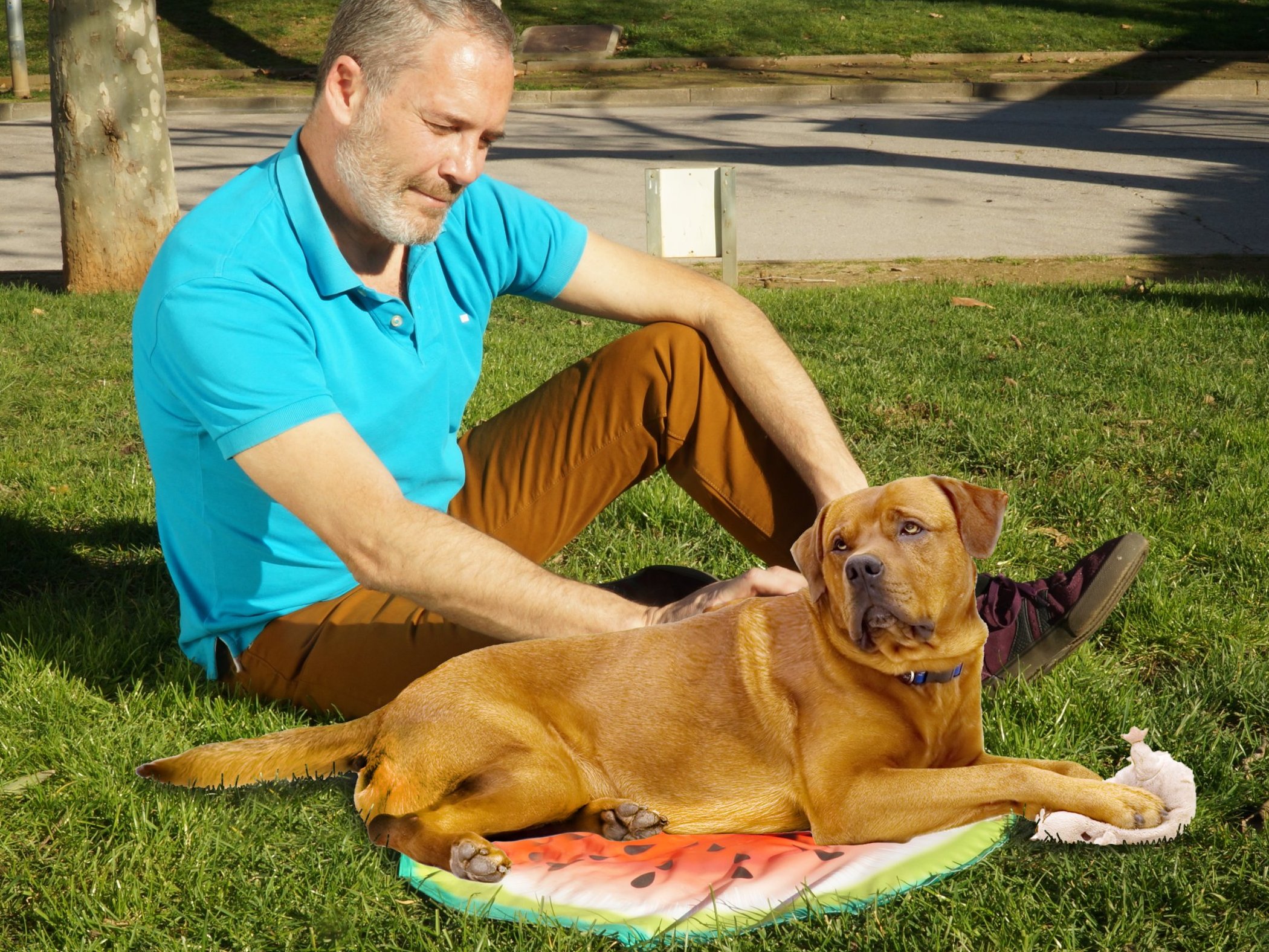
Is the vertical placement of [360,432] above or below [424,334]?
below

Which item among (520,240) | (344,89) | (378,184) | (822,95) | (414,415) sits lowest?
(414,415)

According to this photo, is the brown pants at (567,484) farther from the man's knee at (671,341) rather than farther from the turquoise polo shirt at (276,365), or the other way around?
the turquoise polo shirt at (276,365)

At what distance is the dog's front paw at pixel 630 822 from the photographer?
246 centimetres

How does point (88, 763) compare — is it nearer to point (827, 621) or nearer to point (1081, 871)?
point (827, 621)

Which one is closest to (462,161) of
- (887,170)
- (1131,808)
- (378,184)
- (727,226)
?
(378,184)

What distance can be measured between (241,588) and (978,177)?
10.8 metres

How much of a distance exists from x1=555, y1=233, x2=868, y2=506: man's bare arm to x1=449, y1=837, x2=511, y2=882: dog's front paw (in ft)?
3.73

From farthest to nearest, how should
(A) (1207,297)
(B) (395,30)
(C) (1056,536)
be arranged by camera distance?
1. (A) (1207,297)
2. (C) (1056,536)
3. (B) (395,30)

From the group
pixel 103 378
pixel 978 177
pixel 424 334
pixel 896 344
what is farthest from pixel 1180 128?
pixel 424 334

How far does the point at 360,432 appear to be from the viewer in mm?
3004

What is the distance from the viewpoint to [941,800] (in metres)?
2.35

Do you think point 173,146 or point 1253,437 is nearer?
point 1253,437

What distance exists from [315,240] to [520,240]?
2.50 feet

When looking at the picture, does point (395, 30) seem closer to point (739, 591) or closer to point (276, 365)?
point (276, 365)
